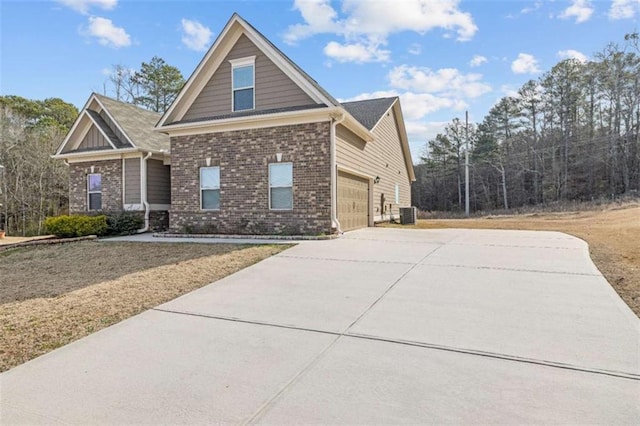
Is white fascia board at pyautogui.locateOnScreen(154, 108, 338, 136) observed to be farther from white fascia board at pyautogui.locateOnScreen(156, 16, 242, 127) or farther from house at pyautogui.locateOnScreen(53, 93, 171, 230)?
house at pyautogui.locateOnScreen(53, 93, 171, 230)

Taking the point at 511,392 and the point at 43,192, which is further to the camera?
the point at 43,192

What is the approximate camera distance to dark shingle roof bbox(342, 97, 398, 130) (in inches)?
626

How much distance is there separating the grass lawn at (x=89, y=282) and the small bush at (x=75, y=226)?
229 centimetres

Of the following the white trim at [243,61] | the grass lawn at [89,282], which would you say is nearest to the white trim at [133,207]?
the grass lawn at [89,282]

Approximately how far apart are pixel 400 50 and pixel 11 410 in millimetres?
16038

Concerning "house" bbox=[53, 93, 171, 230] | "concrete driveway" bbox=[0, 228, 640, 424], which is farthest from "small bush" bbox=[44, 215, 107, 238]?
"concrete driveway" bbox=[0, 228, 640, 424]

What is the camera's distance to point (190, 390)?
8.59 feet

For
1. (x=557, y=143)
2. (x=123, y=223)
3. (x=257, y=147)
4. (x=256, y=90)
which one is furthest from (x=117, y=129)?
(x=557, y=143)

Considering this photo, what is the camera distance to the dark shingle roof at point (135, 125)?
1523cm

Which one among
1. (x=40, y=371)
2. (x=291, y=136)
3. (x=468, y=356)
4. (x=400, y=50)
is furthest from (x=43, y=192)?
(x=468, y=356)

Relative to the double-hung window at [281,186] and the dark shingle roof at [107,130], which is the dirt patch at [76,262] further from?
the dark shingle roof at [107,130]

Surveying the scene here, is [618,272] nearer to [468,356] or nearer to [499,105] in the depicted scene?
[468,356]

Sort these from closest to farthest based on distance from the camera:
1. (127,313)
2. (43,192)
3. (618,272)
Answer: (127,313), (618,272), (43,192)

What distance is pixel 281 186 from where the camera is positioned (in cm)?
1165
